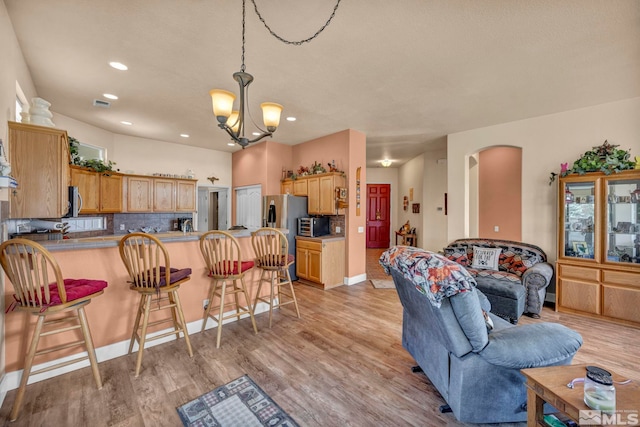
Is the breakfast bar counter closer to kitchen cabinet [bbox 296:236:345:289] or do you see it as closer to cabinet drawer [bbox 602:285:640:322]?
kitchen cabinet [bbox 296:236:345:289]

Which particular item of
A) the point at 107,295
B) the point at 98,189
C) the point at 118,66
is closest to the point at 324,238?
the point at 107,295

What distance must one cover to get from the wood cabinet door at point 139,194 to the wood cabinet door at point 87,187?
21.8 inches

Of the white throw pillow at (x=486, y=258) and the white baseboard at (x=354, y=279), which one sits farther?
the white baseboard at (x=354, y=279)

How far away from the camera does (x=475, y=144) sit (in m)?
4.80

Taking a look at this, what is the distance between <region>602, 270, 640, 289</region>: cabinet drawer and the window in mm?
5718

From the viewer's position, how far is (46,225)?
3010 millimetres

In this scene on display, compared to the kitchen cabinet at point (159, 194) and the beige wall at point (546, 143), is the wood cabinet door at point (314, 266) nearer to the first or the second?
the beige wall at point (546, 143)

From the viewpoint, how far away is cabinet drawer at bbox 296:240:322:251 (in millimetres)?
4742

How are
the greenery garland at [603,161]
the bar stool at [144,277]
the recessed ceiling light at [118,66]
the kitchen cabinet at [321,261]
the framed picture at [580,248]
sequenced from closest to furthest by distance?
the bar stool at [144,277] → the recessed ceiling light at [118,66] → the greenery garland at [603,161] → the framed picture at [580,248] → the kitchen cabinet at [321,261]

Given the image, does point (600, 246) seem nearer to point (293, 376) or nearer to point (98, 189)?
point (293, 376)

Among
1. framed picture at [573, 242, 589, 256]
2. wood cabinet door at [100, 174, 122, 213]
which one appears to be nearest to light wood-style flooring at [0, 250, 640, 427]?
framed picture at [573, 242, 589, 256]

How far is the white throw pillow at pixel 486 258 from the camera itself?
397 cm

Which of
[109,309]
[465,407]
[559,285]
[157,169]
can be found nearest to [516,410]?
[465,407]

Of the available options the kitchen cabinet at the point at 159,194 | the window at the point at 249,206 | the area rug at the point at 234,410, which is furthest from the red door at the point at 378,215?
the area rug at the point at 234,410
